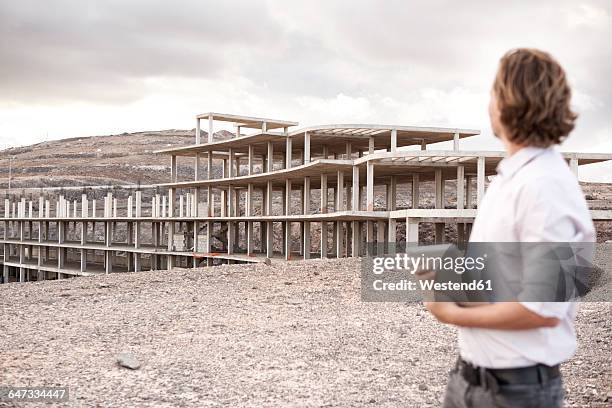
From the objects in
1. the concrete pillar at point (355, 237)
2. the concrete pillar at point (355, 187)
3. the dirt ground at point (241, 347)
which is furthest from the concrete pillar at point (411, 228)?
the concrete pillar at point (355, 237)

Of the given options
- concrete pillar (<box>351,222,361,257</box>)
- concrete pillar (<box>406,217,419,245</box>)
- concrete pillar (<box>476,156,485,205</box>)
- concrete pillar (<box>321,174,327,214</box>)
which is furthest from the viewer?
concrete pillar (<box>321,174,327,214</box>)

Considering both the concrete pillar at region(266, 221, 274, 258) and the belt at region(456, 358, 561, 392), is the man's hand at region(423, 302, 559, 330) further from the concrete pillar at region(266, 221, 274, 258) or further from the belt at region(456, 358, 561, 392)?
the concrete pillar at region(266, 221, 274, 258)

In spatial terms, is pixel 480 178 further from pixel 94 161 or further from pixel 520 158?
pixel 94 161

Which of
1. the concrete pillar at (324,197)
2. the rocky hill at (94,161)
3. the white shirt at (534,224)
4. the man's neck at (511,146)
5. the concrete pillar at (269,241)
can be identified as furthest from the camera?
the rocky hill at (94,161)

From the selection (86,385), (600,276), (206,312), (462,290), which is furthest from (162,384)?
(600,276)

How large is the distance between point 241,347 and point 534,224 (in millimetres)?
8355

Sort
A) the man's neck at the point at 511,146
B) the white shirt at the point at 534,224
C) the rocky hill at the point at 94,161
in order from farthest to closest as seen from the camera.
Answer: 1. the rocky hill at the point at 94,161
2. the man's neck at the point at 511,146
3. the white shirt at the point at 534,224

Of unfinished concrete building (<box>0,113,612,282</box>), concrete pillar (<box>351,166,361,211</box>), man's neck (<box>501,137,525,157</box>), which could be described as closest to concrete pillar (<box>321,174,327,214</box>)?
unfinished concrete building (<box>0,113,612,282</box>)

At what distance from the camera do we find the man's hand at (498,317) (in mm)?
1900

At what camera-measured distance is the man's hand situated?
190 centimetres

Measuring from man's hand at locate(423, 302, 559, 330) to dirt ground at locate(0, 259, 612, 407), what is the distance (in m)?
5.49

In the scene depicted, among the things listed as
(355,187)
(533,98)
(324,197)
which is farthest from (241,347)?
(324,197)

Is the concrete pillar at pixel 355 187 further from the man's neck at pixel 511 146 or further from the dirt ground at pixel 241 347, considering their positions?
the man's neck at pixel 511 146

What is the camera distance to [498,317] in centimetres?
194
